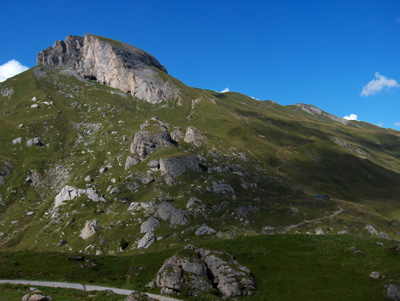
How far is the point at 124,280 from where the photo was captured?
130 feet

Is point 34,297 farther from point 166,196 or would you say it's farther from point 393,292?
point 166,196

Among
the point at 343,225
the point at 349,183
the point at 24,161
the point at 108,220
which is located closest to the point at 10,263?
the point at 108,220

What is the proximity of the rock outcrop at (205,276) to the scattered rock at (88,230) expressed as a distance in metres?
56.7

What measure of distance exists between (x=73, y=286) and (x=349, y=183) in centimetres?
17500

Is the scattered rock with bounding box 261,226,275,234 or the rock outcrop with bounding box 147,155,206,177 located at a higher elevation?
the rock outcrop with bounding box 147,155,206,177

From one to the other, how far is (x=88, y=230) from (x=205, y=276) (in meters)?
62.5

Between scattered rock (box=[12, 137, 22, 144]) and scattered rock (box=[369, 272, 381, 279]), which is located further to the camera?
scattered rock (box=[12, 137, 22, 144])

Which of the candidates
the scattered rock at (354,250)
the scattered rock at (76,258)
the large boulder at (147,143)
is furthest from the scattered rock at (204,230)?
the large boulder at (147,143)

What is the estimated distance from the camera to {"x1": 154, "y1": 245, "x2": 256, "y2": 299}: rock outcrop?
32.7m

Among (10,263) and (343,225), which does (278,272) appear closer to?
(10,263)

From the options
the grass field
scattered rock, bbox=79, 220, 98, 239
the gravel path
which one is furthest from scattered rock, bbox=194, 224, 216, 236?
the gravel path

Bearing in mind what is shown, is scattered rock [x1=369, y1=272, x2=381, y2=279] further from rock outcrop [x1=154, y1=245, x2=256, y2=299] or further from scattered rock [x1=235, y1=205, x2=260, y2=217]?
scattered rock [x1=235, y1=205, x2=260, y2=217]

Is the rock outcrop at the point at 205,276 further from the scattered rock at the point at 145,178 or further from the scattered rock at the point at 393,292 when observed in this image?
the scattered rock at the point at 145,178

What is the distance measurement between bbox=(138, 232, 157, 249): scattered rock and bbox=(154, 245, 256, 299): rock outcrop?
39.8m
